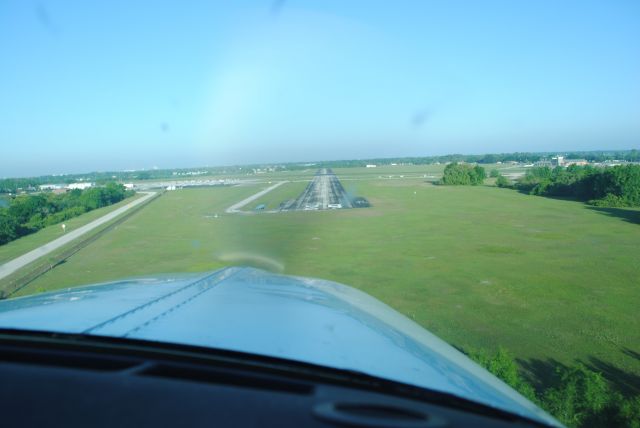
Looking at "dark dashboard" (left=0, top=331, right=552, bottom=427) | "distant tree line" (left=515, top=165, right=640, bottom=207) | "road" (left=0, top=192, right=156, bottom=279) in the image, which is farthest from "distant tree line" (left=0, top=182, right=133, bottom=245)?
"distant tree line" (left=515, top=165, right=640, bottom=207)

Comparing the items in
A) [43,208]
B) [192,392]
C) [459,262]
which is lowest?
[459,262]

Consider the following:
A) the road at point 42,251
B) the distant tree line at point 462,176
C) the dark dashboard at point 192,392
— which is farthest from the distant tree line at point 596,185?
the dark dashboard at point 192,392

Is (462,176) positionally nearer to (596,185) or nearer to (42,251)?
(596,185)

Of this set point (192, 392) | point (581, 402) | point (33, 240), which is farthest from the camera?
point (33, 240)

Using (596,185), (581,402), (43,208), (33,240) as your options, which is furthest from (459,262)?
(596,185)

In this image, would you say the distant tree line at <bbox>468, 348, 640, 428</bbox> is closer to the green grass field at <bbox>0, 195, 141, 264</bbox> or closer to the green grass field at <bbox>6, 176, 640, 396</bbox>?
A: the green grass field at <bbox>6, 176, 640, 396</bbox>

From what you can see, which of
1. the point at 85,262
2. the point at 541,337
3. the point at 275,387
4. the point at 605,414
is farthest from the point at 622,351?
the point at 85,262
